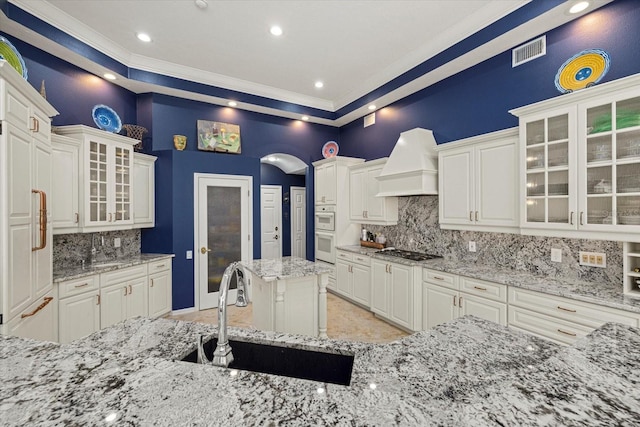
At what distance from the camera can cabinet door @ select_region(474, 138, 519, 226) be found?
2.78m

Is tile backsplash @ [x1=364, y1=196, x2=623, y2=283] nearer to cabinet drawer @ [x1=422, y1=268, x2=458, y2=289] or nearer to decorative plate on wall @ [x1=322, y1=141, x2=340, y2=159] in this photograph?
cabinet drawer @ [x1=422, y1=268, x2=458, y2=289]

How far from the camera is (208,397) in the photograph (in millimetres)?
699

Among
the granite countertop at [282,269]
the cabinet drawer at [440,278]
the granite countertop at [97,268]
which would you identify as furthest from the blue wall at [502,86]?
the granite countertop at [97,268]

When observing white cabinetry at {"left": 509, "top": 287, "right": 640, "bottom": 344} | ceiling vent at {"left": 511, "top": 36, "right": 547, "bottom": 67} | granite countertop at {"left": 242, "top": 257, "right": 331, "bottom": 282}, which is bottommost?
white cabinetry at {"left": 509, "top": 287, "right": 640, "bottom": 344}

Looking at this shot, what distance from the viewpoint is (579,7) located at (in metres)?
2.41

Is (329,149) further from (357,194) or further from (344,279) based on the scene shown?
(344,279)

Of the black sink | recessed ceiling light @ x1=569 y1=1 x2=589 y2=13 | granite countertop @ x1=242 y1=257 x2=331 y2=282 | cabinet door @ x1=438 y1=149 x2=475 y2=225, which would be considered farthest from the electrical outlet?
the black sink

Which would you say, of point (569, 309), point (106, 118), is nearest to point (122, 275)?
point (106, 118)

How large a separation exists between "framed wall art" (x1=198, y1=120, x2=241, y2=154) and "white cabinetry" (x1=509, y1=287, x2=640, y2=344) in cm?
422

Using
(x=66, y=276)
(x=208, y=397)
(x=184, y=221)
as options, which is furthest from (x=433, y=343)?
(x=184, y=221)

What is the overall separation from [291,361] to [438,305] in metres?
2.49

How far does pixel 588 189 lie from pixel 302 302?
264 centimetres

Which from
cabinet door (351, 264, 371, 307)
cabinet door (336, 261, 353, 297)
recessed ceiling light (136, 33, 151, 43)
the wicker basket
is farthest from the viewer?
cabinet door (336, 261, 353, 297)

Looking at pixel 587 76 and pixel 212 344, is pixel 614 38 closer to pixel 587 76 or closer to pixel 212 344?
pixel 587 76
